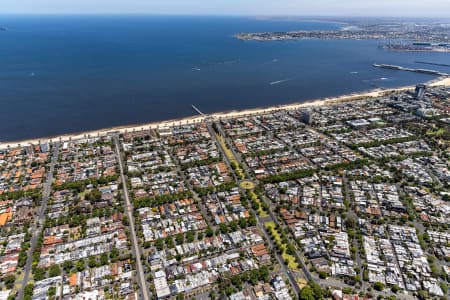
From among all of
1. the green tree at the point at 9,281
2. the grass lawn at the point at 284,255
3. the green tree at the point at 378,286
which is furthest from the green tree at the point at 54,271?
the green tree at the point at 378,286

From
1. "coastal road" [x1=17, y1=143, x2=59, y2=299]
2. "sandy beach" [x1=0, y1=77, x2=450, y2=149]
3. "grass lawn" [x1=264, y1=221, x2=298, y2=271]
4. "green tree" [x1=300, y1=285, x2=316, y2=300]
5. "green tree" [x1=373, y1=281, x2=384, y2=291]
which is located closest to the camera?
"green tree" [x1=300, y1=285, x2=316, y2=300]

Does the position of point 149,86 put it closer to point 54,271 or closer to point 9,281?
point 54,271

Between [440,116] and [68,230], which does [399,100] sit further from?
[68,230]

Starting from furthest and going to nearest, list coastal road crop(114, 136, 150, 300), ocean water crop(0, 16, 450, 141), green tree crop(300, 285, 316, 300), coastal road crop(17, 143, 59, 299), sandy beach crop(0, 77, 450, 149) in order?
ocean water crop(0, 16, 450, 141)
sandy beach crop(0, 77, 450, 149)
coastal road crop(17, 143, 59, 299)
coastal road crop(114, 136, 150, 300)
green tree crop(300, 285, 316, 300)

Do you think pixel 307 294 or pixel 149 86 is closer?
pixel 307 294

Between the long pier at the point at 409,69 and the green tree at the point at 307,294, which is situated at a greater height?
the long pier at the point at 409,69

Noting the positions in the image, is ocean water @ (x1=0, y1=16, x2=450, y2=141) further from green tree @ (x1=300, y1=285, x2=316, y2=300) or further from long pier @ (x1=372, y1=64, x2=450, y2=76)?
green tree @ (x1=300, y1=285, x2=316, y2=300)

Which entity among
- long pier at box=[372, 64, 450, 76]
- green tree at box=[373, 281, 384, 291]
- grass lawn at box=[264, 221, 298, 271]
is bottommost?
green tree at box=[373, 281, 384, 291]

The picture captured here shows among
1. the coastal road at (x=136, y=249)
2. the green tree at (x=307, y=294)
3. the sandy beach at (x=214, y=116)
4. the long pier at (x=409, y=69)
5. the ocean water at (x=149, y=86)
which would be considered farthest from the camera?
the long pier at (x=409, y=69)

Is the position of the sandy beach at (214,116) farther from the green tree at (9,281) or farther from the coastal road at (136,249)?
the green tree at (9,281)

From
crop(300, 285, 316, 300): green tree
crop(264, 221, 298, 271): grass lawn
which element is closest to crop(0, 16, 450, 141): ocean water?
crop(264, 221, 298, 271): grass lawn

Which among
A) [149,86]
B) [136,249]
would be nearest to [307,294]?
[136,249]
